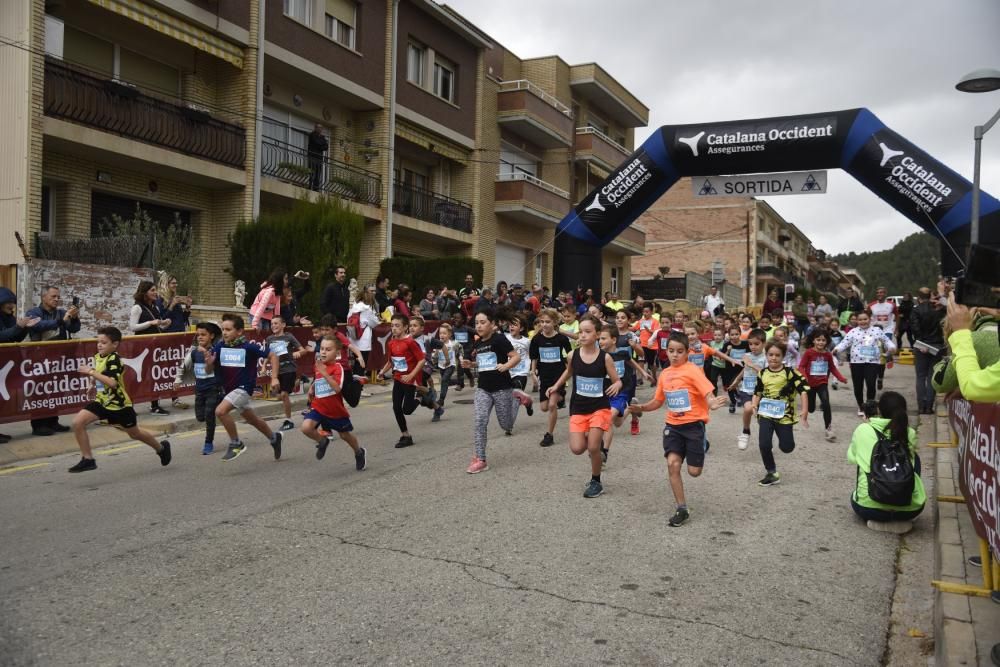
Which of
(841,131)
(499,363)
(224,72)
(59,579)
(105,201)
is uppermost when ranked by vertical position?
(224,72)

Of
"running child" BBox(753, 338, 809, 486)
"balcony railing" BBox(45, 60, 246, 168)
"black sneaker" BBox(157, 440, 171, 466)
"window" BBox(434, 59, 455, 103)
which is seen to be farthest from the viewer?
"window" BBox(434, 59, 455, 103)

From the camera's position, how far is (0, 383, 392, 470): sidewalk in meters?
9.32

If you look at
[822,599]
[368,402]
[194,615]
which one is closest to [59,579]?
[194,615]

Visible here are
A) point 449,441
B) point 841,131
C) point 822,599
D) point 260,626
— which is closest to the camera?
point 260,626

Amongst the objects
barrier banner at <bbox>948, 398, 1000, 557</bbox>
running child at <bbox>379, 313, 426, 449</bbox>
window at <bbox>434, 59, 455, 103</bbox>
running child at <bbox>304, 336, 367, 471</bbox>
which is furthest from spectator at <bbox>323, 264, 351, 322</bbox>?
window at <bbox>434, 59, 455, 103</bbox>

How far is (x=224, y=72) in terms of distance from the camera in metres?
20.1

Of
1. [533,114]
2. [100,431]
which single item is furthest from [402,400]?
[533,114]

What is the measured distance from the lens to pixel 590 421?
7.54 metres

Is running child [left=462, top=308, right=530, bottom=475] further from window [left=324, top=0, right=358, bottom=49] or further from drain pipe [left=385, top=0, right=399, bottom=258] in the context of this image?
window [left=324, top=0, right=358, bottom=49]

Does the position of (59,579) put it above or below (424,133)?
below

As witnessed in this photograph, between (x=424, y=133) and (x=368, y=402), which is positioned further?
(x=424, y=133)

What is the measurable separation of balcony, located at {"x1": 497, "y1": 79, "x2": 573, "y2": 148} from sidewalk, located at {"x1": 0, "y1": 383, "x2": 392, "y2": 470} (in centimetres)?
1963

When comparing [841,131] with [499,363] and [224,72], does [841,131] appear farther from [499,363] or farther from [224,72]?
[224,72]

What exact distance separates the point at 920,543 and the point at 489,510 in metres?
Answer: 3.30
